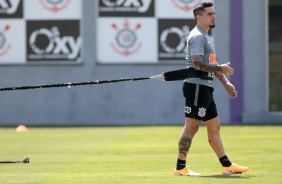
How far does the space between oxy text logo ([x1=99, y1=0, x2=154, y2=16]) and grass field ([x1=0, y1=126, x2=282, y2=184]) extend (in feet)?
13.5

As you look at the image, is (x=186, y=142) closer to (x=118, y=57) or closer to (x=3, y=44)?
(x=118, y=57)

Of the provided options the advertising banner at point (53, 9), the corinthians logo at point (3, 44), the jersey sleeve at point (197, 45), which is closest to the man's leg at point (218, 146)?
the jersey sleeve at point (197, 45)

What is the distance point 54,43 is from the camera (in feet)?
90.4

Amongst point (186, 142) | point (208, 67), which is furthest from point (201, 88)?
point (186, 142)

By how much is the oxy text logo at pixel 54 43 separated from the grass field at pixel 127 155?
11.7ft

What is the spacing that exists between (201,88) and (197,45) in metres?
0.49

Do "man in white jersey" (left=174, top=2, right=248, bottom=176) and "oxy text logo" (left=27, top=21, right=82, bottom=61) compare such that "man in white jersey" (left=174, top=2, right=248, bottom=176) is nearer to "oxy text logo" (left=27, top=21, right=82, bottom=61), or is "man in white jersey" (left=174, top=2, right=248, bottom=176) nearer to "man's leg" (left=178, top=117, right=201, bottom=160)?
"man's leg" (left=178, top=117, right=201, bottom=160)

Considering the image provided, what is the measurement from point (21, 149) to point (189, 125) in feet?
20.9

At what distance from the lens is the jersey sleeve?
35.8 feet

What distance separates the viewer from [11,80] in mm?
27656

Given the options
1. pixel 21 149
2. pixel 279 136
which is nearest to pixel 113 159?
pixel 21 149

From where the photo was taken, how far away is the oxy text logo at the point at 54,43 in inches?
1083

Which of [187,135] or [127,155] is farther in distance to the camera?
[127,155]

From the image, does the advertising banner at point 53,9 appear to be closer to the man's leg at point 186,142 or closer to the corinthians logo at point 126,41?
the corinthians logo at point 126,41
